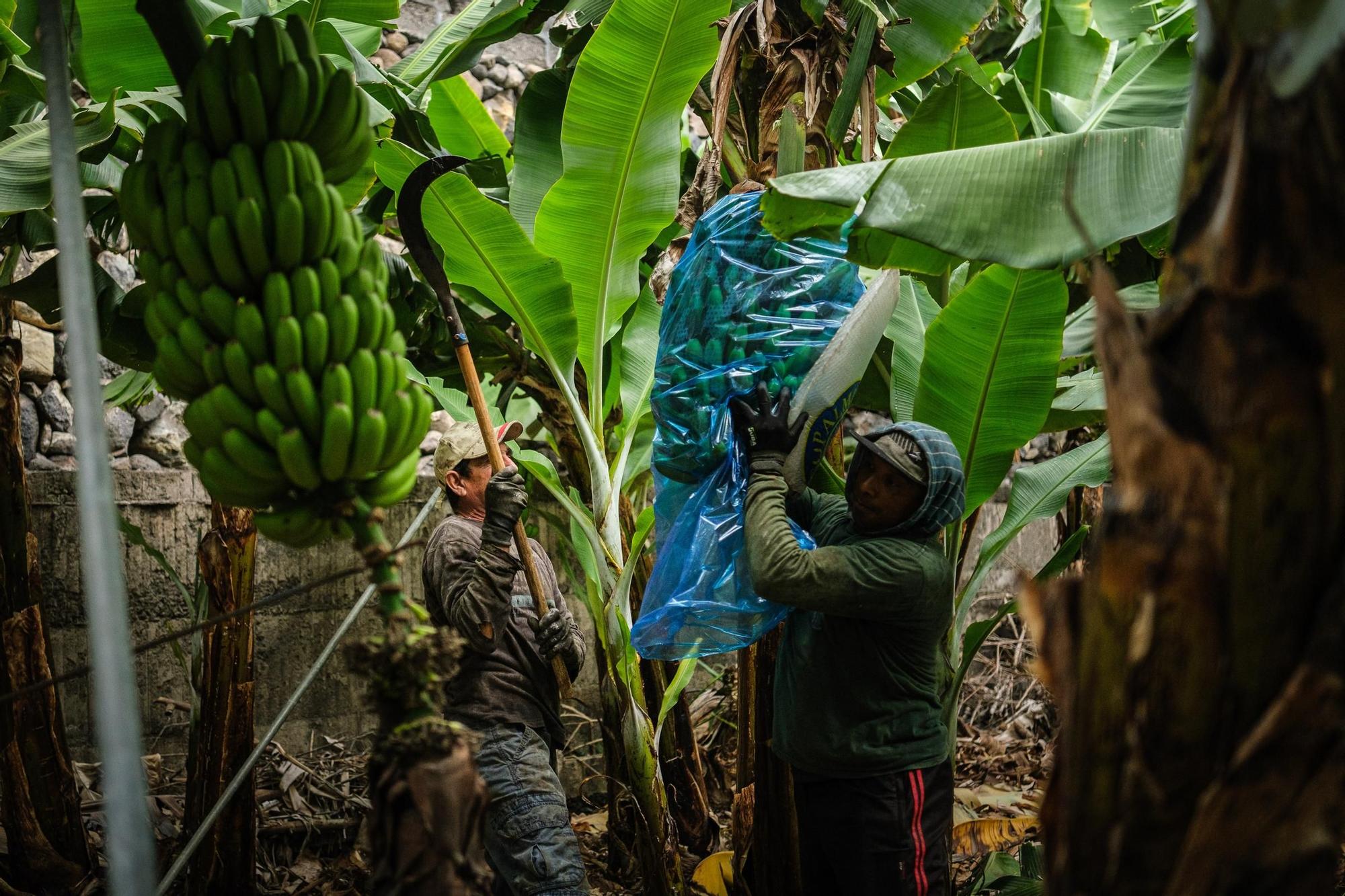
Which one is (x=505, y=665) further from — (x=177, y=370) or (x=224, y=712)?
(x=177, y=370)

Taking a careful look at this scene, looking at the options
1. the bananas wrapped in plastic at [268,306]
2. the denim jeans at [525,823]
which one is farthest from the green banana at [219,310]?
the denim jeans at [525,823]

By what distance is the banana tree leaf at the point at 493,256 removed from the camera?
2117 millimetres

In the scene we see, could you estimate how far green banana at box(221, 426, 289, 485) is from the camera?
3.02 ft

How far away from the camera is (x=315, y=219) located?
98cm

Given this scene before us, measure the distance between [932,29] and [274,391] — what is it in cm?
181

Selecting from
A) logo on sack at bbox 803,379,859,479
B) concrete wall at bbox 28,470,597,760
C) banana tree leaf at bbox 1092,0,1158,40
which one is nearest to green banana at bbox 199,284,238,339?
logo on sack at bbox 803,379,859,479

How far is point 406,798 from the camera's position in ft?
2.90

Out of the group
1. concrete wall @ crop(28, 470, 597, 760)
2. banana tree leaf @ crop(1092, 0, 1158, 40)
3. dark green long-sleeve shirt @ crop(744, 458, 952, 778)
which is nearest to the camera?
dark green long-sleeve shirt @ crop(744, 458, 952, 778)

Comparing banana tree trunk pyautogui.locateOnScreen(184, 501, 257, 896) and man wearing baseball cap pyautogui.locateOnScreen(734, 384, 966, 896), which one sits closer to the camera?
man wearing baseball cap pyautogui.locateOnScreen(734, 384, 966, 896)

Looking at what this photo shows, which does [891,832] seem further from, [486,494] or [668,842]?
[486,494]

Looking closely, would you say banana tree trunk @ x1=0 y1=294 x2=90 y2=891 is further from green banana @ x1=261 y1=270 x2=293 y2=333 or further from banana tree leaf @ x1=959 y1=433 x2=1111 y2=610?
banana tree leaf @ x1=959 y1=433 x2=1111 y2=610

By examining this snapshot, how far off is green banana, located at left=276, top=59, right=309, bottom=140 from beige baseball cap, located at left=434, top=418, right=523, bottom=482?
4.34ft

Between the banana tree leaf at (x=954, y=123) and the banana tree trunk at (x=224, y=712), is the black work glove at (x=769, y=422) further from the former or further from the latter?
the banana tree trunk at (x=224, y=712)

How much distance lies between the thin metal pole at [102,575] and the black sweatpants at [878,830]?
135cm
